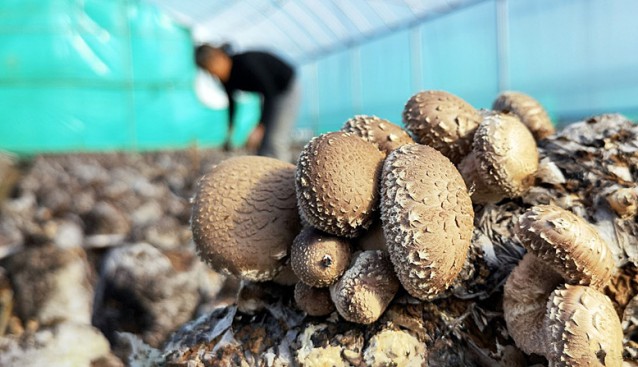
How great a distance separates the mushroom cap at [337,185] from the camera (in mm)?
1074

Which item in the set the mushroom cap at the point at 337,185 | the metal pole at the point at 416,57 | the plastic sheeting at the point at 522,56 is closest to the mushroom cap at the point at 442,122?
the mushroom cap at the point at 337,185

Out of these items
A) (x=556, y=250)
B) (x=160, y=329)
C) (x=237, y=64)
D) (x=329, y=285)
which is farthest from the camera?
(x=237, y=64)

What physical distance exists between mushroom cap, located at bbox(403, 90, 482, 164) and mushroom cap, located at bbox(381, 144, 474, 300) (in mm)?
169

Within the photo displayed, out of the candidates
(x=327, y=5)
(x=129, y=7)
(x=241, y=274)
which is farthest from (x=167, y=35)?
(x=241, y=274)

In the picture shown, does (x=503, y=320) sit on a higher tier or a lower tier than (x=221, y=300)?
higher

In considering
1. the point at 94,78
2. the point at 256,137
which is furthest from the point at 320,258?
the point at 94,78

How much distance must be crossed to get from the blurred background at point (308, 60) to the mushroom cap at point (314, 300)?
23.5 feet

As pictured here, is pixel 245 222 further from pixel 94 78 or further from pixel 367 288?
pixel 94 78

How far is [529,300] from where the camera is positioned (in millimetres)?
1070

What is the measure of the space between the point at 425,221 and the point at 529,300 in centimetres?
25

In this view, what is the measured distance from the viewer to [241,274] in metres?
1.25

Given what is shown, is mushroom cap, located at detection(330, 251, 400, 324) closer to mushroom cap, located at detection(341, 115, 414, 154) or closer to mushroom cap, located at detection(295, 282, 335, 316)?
mushroom cap, located at detection(295, 282, 335, 316)

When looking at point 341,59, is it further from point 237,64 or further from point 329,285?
point 329,285

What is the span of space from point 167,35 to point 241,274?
46.0ft
